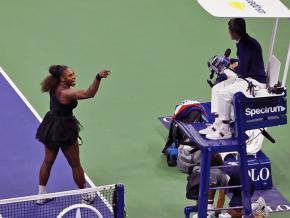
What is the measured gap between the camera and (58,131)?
10070 millimetres

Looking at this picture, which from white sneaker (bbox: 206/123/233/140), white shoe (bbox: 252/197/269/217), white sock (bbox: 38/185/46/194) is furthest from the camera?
white sock (bbox: 38/185/46/194)

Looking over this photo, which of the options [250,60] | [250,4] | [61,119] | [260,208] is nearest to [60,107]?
[61,119]

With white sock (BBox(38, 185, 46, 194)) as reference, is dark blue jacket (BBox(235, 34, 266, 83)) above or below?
above

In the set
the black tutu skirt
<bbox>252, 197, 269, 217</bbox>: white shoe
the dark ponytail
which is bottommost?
<bbox>252, 197, 269, 217</bbox>: white shoe

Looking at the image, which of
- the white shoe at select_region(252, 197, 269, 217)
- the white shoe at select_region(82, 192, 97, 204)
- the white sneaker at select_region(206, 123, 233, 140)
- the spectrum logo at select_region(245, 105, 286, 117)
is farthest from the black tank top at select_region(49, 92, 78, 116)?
the white shoe at select_region(252, 197, 269, 217)

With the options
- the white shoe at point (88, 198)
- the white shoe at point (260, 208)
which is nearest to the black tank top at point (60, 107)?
the white shoe at point (88, 198)

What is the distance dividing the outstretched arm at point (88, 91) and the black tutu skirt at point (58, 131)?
39cm

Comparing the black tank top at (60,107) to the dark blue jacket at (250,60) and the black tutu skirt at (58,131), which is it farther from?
the dark blue jacket at (250,60)

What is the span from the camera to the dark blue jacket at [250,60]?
380 inches

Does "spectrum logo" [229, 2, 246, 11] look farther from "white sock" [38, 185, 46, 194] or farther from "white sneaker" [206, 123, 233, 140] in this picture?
"white sock" [38, 185, 46, 194]

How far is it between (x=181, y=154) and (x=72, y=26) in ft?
18.0

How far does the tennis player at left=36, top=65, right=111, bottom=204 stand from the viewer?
9898mm

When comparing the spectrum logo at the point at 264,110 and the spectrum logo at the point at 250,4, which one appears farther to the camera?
the spectrum logo at the point at 250,4

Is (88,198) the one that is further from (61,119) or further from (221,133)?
(221,133)
